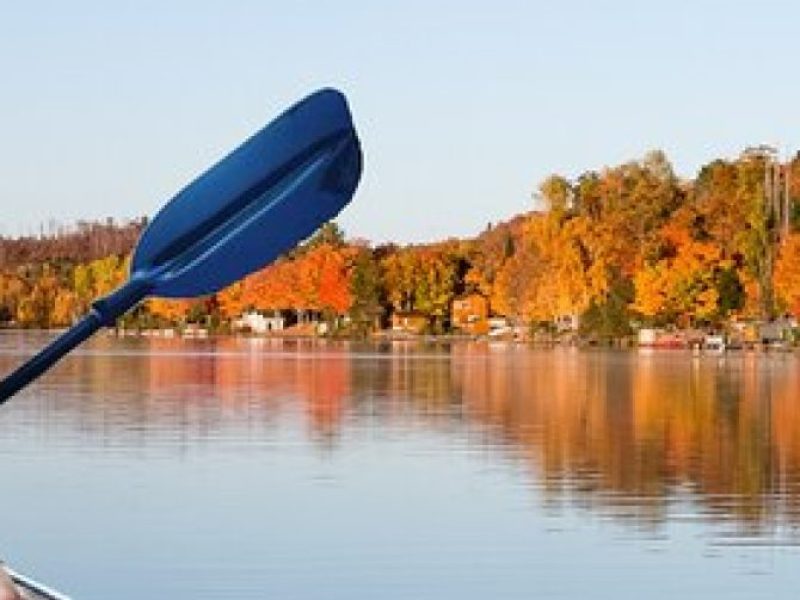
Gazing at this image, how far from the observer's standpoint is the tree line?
75.7 meters

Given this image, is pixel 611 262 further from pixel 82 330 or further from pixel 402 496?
pixel 82 330

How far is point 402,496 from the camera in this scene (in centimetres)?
1612

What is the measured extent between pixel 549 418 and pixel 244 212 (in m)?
24.4

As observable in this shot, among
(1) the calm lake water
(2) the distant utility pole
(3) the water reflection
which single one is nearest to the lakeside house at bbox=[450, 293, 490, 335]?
(2) the distant utility pole

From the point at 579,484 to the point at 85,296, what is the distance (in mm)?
136951

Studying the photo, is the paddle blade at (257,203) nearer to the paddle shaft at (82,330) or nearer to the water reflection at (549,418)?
the paddle shaft at (82,330)

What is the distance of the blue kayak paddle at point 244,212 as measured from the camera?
3.56m

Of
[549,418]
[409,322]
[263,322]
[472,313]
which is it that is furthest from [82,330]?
[263,322]

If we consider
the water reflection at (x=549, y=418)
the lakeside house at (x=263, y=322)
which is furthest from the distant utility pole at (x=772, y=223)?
the lakeside house at (x=263, y=322)

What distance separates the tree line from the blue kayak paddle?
52592mm

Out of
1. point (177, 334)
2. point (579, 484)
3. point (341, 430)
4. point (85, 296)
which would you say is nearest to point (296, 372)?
point (341, 430)

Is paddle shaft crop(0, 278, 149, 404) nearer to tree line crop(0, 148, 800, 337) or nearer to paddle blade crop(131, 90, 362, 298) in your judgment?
paddle blade crop(131, 90, 362, 298)

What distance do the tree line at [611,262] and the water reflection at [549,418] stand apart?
15.7 m

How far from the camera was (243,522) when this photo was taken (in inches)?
553
